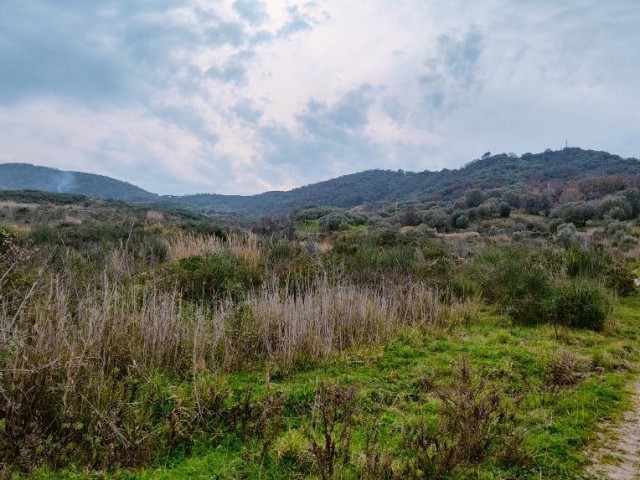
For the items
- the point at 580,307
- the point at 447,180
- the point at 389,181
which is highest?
the point at 389,181

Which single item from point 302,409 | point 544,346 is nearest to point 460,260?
point 544,346

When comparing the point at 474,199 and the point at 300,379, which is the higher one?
the point at 474,199

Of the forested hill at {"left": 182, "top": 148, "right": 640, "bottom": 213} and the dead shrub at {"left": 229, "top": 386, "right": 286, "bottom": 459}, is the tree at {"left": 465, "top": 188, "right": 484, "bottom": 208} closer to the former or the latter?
the forested hill at {"left": 182, "top": 148, "right": 640, "bottom": 213}

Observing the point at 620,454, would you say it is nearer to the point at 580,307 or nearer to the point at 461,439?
the point at 461,439

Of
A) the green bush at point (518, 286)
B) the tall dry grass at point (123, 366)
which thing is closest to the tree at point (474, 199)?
the green bush at point (518, 286)

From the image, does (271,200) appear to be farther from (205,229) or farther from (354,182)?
(205,229)

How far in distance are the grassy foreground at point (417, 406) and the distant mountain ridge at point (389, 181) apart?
48.4 metres

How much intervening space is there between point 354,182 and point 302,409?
84025mm

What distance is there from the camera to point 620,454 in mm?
3336

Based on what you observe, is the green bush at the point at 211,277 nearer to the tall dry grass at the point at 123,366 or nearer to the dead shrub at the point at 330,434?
the tall dry grass at the point at 123,366

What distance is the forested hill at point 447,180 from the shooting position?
57.0 metres

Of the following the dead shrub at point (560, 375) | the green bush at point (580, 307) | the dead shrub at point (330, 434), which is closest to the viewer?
the dead shrub at point (330, 434)

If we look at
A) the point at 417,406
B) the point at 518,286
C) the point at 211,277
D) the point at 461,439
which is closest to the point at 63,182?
the point at 211,277

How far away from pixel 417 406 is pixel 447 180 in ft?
234
